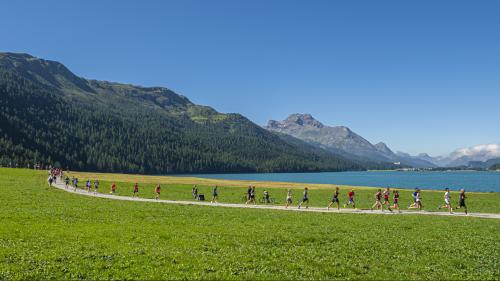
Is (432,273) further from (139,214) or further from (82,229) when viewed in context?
(139,214)

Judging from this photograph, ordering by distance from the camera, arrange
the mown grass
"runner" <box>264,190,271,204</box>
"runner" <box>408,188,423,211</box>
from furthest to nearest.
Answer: "runner" <box>264,190,271,204</box>, the mown grass, "runner" <box>408,188,423,211</box>

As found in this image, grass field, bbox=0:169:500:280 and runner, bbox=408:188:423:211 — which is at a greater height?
runner, bbox=408:188:423:211

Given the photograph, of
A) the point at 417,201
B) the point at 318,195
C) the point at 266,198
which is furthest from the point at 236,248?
the point at 318,195

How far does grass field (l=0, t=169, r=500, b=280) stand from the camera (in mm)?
17953

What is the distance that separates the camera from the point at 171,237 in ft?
85.3

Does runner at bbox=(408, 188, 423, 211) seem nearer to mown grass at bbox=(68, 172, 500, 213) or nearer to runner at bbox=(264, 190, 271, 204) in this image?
mown grass at bbox=(68, 172, 500, 213)

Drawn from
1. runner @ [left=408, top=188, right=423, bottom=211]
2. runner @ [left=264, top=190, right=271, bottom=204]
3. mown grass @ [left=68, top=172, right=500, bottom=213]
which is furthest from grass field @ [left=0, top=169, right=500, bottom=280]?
runner @ [left=264, top=190, right=271, bottom=204]

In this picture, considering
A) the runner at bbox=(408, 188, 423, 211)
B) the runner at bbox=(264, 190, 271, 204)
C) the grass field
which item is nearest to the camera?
the grass field

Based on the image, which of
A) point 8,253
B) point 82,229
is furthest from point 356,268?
point 82,229

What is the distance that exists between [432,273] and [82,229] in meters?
21.2

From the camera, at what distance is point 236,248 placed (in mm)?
23156

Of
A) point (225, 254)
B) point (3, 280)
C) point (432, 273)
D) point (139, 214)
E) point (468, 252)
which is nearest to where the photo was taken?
point (3, 280)

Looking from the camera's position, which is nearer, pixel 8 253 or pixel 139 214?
pixel 8 253

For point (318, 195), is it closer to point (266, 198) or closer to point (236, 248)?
point (266, 198)
